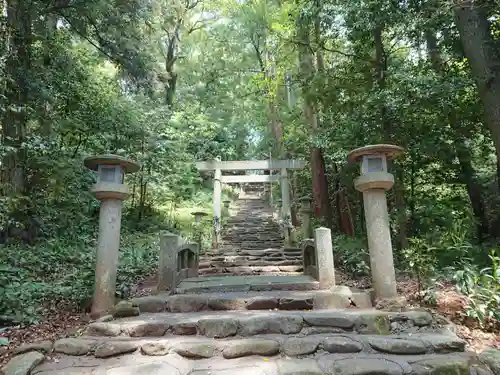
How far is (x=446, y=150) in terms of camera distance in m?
6.80

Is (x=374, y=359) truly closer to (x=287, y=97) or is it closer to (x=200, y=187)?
(x=287, y=97)

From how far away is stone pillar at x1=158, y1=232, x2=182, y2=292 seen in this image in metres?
5.02

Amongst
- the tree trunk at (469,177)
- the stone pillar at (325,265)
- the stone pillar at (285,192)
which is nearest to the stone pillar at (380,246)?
the stone pillar at (325,265)

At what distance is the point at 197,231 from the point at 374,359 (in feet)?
24.7

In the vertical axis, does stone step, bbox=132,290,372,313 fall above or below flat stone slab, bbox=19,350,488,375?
above

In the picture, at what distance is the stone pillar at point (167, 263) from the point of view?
5.02 meters

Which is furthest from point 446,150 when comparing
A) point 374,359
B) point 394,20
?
point 374,359

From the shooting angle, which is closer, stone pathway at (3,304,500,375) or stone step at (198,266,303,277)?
stone pathway at (3,304,500,375)

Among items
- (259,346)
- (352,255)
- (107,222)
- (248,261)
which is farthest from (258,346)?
(248,261)

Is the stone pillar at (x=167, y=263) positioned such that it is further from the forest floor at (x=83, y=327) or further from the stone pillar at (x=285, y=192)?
the stone pillar at (x=285, y=192)

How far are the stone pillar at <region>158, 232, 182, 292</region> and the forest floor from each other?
1185mm

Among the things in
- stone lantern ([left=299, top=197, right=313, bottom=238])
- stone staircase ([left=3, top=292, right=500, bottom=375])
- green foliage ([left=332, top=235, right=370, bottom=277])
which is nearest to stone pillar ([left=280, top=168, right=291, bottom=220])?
stone lantern ([left=299, top=197, right=313, bottom=238])

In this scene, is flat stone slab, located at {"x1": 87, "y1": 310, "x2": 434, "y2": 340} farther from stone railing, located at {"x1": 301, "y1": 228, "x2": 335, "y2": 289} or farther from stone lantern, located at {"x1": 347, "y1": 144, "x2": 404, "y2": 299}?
stone railing, located at {"x1": 301, "y1": 228, "x2": 335, "y2": 289}

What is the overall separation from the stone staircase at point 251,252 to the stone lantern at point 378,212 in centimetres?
308
